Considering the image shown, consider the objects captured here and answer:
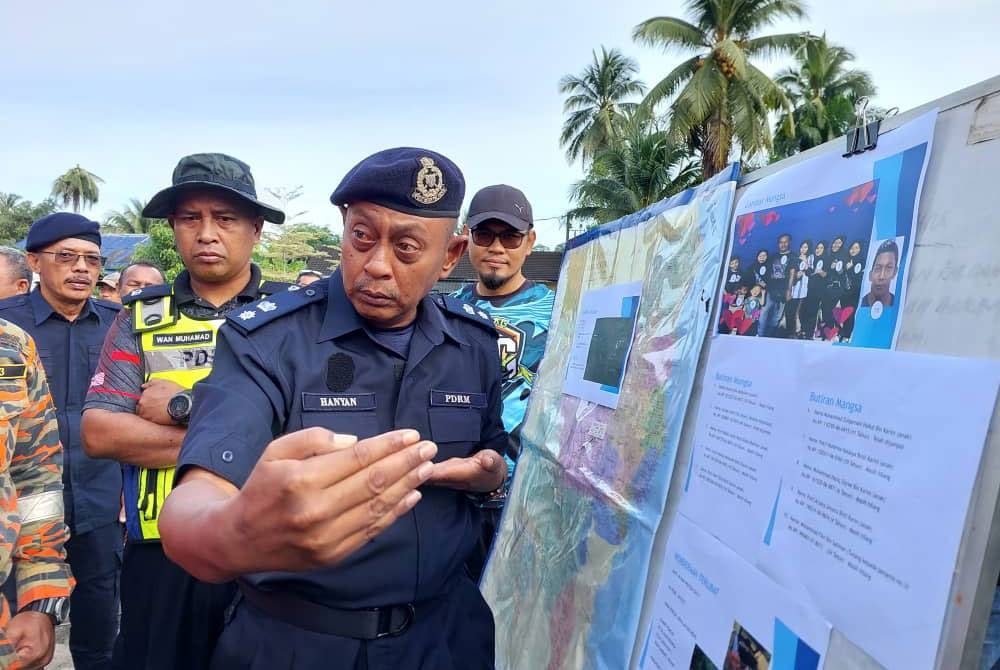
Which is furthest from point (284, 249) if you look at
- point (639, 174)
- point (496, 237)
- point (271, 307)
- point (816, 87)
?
point (816, 87)

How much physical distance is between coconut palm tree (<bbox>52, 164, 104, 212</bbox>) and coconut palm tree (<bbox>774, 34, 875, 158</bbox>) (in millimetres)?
60272

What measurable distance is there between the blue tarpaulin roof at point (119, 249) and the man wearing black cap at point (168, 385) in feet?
101

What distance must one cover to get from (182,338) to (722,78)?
2459 cm

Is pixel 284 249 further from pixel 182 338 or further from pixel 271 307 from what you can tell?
pixel 271 307

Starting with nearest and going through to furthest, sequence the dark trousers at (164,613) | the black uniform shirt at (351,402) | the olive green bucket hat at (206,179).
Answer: the black uniform shirt at (351,402) < the dark trousers at (164,613) < the olive green bucket hat at (206,179)

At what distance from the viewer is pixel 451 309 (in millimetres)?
1887

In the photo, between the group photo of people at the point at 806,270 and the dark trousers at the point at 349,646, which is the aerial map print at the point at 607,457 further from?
the dark trousers at the point at 349,646

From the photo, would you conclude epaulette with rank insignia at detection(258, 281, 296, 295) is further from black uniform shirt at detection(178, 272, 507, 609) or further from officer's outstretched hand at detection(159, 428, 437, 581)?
officer's outstretched hand at detection(159, 428, 437, 581)

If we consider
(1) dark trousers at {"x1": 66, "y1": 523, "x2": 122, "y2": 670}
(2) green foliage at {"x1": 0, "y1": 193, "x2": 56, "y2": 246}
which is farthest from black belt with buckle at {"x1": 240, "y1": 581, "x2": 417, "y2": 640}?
(2) green foliage at {"x1": 0, "y1": 193, "x2": 56, "y2": 246}

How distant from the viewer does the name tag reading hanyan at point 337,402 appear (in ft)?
4.73

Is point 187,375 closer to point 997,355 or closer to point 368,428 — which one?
point 368,428

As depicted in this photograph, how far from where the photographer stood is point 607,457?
5.16ft

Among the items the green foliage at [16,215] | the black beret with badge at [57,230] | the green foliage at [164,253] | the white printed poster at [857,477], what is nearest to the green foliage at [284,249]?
the green foliage at [164,253]

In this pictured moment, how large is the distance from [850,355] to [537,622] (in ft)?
4.42
